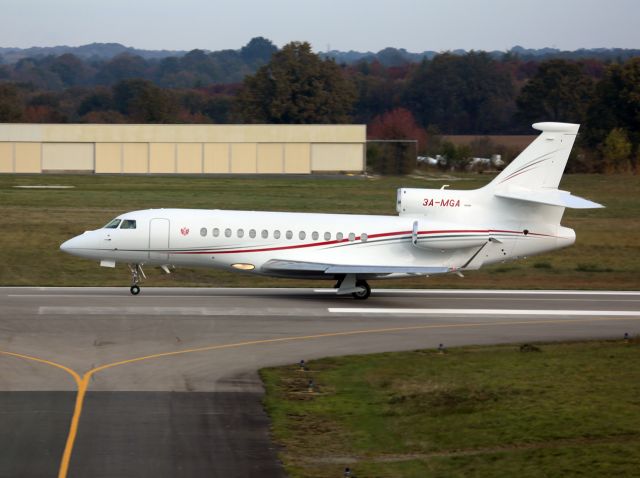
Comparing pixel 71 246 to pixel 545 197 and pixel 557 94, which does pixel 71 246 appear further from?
pixel 557 94

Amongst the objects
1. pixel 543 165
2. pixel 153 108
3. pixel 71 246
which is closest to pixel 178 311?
pixel 71 246

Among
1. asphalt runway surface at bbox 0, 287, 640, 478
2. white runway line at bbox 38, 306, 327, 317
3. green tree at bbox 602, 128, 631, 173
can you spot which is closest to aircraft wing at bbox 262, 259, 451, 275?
asphalt runway surface at bbox 0, 287, 640, 478

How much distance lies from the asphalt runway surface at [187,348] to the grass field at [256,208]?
12.2 ft

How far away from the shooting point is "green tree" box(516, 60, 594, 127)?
12556cm

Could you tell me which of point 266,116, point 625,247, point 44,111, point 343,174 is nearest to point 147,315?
point 625,247

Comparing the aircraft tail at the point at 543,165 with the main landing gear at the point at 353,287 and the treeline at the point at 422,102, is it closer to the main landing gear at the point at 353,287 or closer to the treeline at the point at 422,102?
the main landing gear at the point at 353,287

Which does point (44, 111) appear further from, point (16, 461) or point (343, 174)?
point (16, 461)

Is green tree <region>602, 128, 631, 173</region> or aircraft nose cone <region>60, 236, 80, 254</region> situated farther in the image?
green tree <region>602, 128, 631, 173</region>

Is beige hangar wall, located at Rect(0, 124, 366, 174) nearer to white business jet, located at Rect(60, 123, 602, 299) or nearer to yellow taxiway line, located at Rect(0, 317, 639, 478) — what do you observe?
white business jet, located at Rect(60, 123, 602, 299)

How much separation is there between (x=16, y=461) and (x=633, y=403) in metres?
Result: 11.6

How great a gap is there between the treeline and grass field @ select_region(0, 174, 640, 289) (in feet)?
62.4

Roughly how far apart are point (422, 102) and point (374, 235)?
444 ft

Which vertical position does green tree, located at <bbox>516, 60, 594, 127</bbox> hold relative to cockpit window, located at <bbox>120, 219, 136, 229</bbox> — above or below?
above

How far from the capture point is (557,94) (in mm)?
127000
